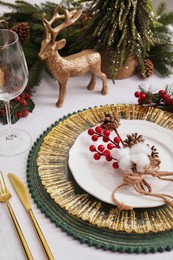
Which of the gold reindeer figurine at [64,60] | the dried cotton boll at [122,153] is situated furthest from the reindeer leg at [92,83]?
the dried cotton boll at [122,153]

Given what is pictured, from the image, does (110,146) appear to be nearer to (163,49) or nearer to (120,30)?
(120,30)

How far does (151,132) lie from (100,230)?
297 millimetres

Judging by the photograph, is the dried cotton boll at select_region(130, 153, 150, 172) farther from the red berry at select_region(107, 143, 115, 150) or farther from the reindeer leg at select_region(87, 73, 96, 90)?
the reindeer leg at select_region(87, 73, 96, 90)

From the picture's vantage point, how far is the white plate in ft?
2.57

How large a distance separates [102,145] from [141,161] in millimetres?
119

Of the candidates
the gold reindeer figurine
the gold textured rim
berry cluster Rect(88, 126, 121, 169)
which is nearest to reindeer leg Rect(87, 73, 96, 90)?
the gold reindeer figurine

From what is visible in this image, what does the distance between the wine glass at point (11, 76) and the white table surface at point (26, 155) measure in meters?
0.03

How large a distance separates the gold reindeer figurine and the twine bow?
1.16ft

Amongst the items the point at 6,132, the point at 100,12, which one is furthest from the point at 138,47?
the point at 6,132

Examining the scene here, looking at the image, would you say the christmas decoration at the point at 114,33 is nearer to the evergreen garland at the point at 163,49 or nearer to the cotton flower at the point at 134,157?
the evergreen garland at the point at 163,49

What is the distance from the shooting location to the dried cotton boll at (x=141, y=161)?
78 cm

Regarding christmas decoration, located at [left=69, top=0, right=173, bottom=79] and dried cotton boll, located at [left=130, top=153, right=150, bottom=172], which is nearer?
dried cotton boll, located at [left=130, top=153, right=150, bottom=172]

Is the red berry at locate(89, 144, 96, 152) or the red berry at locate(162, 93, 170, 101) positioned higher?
the red berry at locate(162, 93, 170, 101)

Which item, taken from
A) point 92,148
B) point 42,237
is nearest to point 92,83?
point 92,148
